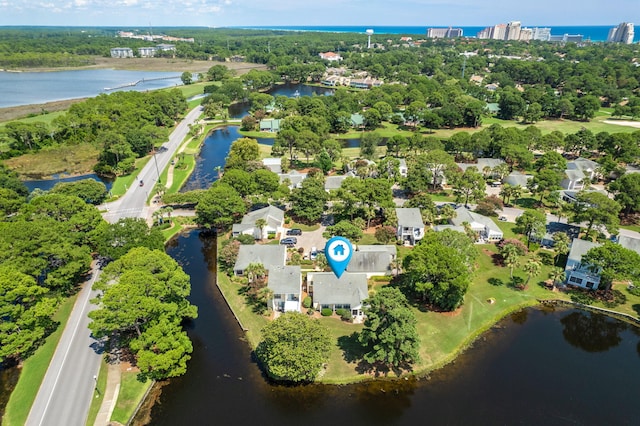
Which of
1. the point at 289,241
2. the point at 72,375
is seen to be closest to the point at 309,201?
the point at 289,241

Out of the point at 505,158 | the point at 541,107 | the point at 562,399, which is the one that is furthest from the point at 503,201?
the point at 541,107

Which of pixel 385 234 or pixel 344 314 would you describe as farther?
pixel 385 234

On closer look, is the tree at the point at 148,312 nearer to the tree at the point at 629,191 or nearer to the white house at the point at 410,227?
the white house at the point at 410,227

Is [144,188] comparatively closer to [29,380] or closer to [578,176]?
[29,380]

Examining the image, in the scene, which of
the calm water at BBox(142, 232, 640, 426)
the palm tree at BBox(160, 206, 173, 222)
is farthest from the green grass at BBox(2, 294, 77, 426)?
the palm tree at BBox(160, 206, 173, 222)

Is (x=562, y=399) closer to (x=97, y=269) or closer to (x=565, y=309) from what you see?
(x=565, y=309)

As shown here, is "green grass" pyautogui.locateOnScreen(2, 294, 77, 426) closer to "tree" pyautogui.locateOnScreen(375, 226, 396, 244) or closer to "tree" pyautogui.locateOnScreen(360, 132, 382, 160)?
"tree" pyautogui.locateOnScreen(375, 226, 396, 244)

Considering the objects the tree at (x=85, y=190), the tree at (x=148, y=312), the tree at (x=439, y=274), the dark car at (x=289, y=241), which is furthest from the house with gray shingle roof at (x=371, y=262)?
the tree at (x=85, y=190)
